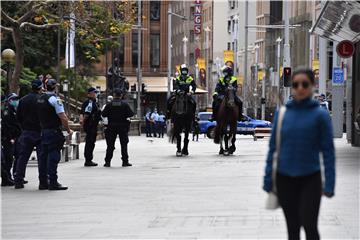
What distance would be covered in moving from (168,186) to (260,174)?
2566mm

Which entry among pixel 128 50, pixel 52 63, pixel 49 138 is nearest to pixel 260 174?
pixel 49 138

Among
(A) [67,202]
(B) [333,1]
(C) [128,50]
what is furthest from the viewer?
(C) [128,50]

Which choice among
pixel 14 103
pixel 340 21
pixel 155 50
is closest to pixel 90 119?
pixel 14 103

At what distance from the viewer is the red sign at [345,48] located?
24.9 metres

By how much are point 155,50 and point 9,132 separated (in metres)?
87.5

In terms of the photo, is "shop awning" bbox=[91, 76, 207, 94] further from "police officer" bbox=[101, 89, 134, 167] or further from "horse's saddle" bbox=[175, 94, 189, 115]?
"police officer" bbox=[101, 89, 134, 167]

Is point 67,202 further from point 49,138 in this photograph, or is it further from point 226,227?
point 226,227

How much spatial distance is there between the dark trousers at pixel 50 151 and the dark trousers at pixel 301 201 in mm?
8010

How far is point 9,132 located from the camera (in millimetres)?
15836

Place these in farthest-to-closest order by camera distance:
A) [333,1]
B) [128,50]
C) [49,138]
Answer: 1. [128,50]
2. [333,1]
3. [49,138]

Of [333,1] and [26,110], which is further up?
[333,1]

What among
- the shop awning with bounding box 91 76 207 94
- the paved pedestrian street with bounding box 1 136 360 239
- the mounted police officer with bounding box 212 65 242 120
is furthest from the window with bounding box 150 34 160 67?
the paved pedestrian street with bounding box 1 136 360 239

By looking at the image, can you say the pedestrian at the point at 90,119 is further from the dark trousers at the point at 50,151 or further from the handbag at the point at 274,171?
the handbag at the point at 274,171

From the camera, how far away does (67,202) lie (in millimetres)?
13414
